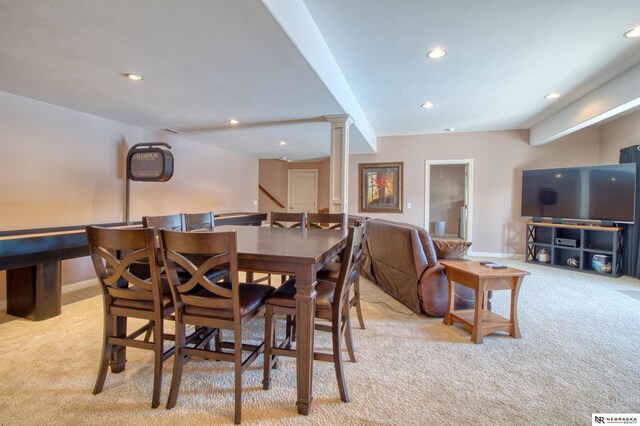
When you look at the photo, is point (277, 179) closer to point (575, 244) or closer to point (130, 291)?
point (575, 244)

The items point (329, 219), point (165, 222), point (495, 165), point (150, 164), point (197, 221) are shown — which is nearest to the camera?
point (165, 222)

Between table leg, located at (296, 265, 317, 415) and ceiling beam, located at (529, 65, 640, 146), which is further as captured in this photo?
ceiling beam, located at (529, 65, 640, 146)

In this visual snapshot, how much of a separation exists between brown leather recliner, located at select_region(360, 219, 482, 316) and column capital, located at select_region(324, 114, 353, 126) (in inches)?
57.1

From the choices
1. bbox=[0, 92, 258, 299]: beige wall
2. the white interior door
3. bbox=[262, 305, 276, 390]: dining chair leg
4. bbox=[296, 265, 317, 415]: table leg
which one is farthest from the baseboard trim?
the white interior door

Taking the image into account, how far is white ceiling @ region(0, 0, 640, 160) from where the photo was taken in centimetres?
184

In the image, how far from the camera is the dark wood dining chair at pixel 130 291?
4.97 ft

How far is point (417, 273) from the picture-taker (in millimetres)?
2879

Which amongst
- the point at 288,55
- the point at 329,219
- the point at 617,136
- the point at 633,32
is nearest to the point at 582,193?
the point at 617,136

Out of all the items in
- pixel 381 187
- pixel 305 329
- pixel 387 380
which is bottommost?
pixel 387 380

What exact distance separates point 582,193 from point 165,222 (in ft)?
20.0

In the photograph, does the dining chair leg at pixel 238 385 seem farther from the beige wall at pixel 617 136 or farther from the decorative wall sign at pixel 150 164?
the beige wall at pixel 617 136

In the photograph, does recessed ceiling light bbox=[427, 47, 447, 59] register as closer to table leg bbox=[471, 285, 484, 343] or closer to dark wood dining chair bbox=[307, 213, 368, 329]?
dark wood dining chair bbox=[307, 213, 368, 329]

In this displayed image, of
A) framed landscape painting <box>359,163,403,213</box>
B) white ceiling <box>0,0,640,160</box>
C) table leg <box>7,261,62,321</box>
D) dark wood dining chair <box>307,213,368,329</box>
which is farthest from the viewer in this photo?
framed landscape painting <box>359,163,403,213</box>

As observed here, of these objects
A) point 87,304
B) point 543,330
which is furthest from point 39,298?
point 543,330
